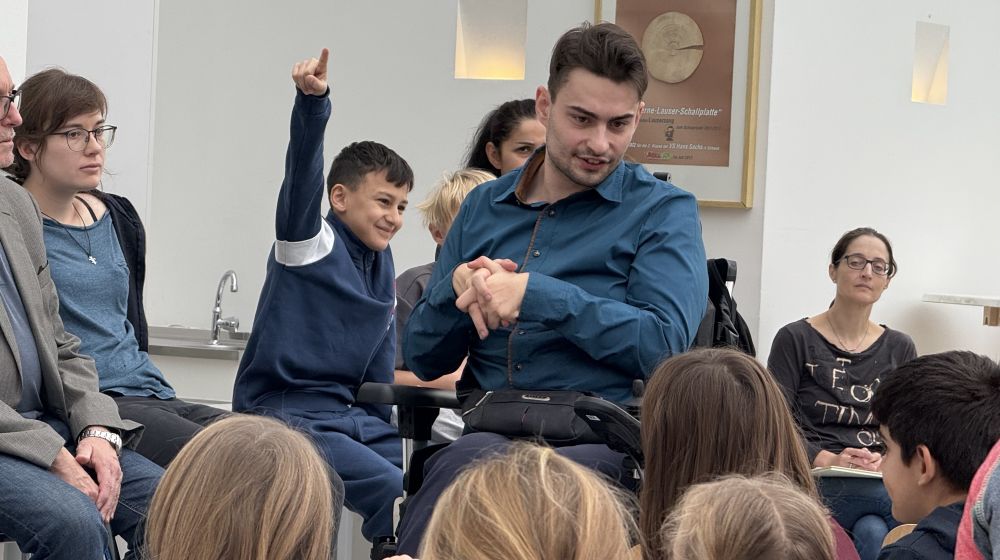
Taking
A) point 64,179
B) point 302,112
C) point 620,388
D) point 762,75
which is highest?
point 762,75

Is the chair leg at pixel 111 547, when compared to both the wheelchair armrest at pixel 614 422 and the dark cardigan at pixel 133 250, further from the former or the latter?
the wheelchair armrest at pixel 614 422

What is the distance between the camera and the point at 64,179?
2.55m

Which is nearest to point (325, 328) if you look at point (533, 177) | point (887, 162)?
point (533, 177)

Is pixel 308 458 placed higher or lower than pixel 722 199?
lower

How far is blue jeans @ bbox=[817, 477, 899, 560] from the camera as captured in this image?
3.23 metres

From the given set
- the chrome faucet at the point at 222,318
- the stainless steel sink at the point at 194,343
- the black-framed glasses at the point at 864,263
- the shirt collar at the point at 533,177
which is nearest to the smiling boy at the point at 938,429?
the shirt collar at the point at 533,177

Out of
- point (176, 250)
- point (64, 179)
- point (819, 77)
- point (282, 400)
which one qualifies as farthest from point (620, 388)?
point (176, 250)

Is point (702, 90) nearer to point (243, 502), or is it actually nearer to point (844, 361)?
point (844, 361)

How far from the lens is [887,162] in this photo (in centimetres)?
484

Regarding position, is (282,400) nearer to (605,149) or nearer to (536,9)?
(605,149)

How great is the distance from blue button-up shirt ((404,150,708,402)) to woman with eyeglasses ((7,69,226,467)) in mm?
594

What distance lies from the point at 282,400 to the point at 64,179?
68 centimetres

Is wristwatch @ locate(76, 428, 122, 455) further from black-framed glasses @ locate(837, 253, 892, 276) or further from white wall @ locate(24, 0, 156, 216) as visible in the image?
black-framed glasses @ locate(837, 253, 892, 276)

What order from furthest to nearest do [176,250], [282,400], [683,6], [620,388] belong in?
[176,250], [683,6], [282,400], [620,388]
